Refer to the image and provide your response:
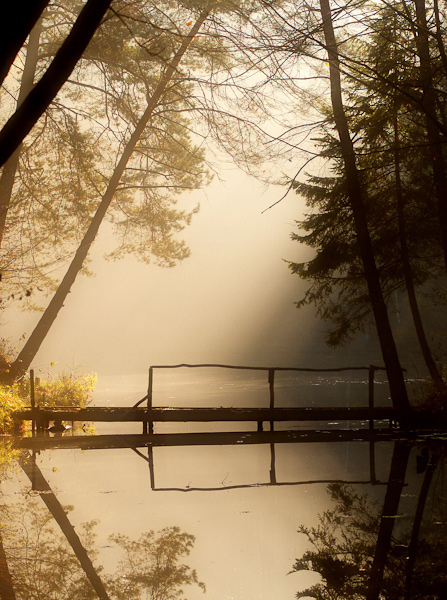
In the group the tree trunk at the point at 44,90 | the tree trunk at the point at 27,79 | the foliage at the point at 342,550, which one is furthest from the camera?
the tree trunk at the point at 27,79

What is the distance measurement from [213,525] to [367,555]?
5.70 ft

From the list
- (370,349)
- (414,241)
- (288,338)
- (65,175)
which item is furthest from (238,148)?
(288,338)

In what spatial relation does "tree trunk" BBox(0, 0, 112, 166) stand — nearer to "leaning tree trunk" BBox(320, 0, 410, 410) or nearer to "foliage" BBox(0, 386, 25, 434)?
"foliage" BBox(0, 386, 25, 434)

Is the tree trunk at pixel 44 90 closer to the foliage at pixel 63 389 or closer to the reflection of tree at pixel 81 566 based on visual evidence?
the reflection of tree at pixel 81 566

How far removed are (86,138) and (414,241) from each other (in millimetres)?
10844

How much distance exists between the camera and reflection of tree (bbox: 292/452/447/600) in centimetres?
454

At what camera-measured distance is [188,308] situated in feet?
615

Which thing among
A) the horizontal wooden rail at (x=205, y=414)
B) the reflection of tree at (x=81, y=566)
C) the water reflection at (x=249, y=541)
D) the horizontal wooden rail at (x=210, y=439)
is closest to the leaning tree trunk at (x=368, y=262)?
the horizontal wooden rail at (x=205, y=414)

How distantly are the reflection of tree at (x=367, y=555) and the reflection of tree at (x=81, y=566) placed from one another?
1032 millimetres

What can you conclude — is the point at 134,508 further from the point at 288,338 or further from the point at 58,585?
the point at 288,338

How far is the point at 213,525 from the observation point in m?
6.56

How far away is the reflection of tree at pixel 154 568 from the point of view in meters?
4.70

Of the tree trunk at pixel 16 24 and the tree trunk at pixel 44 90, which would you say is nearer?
the tree trunk at pixel 16 24

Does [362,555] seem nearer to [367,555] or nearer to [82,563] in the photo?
[367,555]
